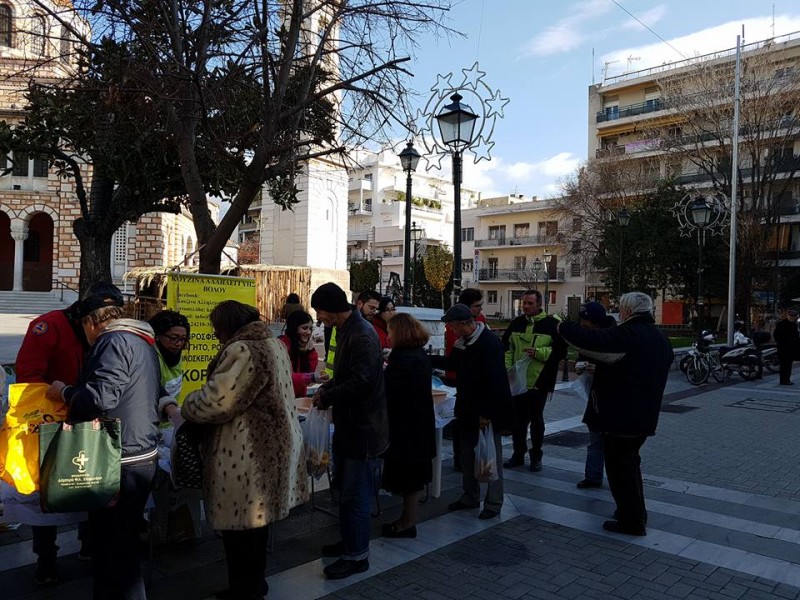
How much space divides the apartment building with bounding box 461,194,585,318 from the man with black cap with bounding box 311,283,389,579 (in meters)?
48.5

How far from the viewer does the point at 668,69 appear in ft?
152

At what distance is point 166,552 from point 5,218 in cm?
3842

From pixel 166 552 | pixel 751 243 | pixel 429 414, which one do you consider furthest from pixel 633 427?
pixel 751 243

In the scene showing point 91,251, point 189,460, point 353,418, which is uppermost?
point 91,251

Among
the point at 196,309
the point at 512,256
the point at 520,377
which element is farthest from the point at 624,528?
the point at 512,256

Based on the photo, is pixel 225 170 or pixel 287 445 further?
pixel 225 170

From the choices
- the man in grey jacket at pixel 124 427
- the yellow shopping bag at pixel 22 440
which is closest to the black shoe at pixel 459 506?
the man in grey jacket at pixel 124 427

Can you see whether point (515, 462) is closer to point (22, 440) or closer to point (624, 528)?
point (624, 528)

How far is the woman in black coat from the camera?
14.9 feet

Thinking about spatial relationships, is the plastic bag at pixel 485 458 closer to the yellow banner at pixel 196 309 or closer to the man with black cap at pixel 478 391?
the man with black cap at pixel 478 391

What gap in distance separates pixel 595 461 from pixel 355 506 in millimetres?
3045

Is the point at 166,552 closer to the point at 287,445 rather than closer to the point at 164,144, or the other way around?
the point at 287,445

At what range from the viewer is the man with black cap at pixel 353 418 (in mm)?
4031

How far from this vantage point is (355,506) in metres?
4.08
